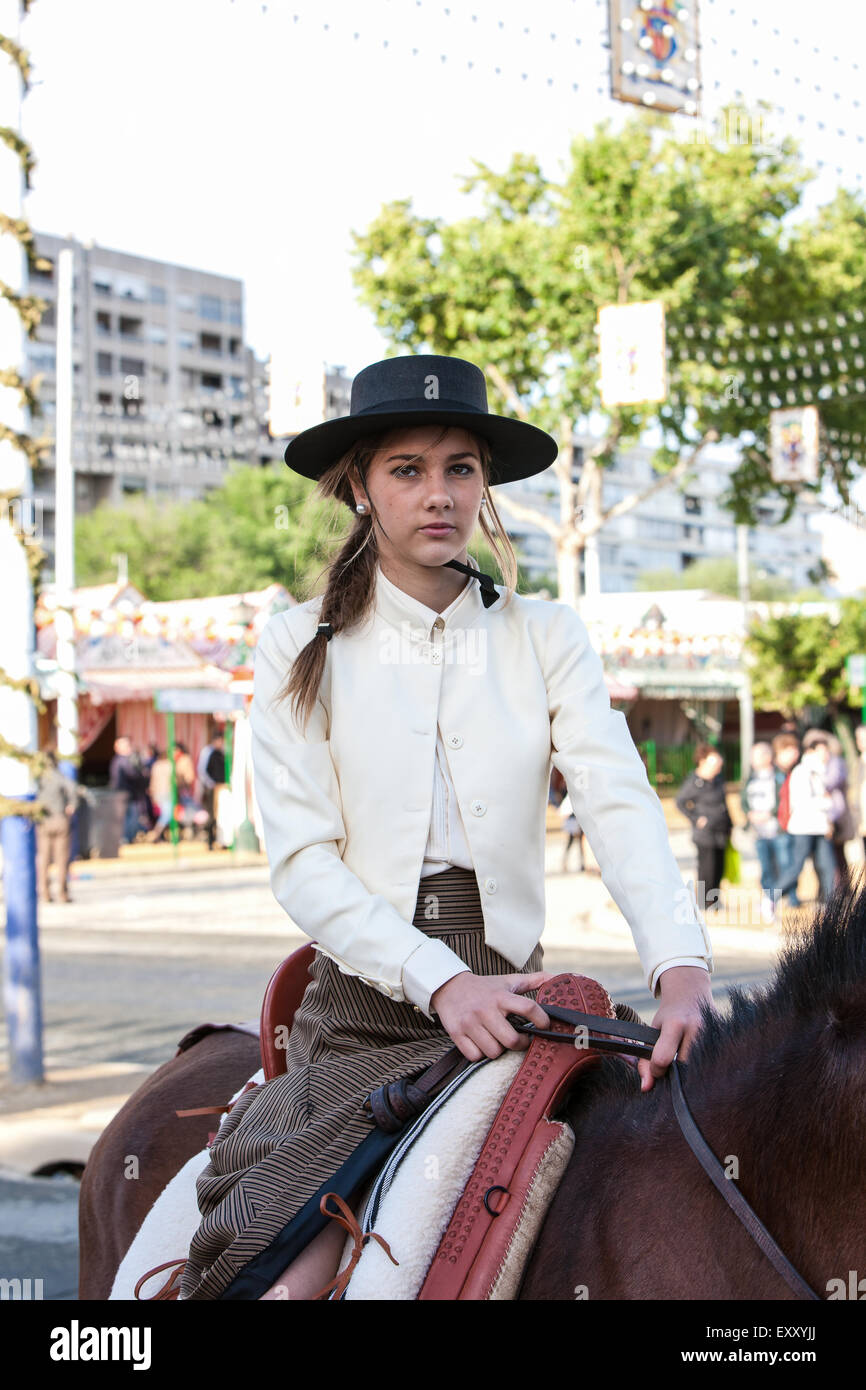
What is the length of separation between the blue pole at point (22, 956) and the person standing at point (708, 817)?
7962 millimetres

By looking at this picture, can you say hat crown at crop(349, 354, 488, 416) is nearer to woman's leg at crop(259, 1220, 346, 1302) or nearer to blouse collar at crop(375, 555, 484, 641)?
blouse collar at crop(375, 555, 484, 641)

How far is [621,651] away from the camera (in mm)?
32312

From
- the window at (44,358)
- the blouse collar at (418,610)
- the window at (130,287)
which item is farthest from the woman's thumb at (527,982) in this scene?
the window at (130,287)

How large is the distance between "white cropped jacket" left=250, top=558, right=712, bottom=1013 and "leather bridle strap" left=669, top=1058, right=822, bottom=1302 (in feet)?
0.91

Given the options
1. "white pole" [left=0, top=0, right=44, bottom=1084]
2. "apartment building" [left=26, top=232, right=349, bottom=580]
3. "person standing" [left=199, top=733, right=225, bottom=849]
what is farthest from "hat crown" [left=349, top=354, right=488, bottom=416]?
"apartment building" [left=26, top=232, right=349, bottom=580]

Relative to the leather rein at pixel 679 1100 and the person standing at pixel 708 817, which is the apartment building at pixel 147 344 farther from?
the leather rein at pixel 679 1100

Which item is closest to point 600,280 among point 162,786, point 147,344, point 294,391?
point 294,391

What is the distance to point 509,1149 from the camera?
1980mm

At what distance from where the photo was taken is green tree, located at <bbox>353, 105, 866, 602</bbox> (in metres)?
17.6

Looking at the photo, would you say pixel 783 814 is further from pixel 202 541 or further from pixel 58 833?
pixel 202 541

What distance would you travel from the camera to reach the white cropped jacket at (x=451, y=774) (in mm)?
2164

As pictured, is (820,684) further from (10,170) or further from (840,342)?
(10,170)

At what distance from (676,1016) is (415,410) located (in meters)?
1.05

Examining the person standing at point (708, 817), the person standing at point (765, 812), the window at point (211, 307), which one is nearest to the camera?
the person standing at point (708, 817)
